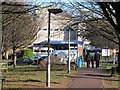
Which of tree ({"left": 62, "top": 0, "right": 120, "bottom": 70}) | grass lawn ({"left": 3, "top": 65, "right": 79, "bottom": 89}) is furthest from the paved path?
tree ({"left": 62, "top": 0, "right": 120, "bottom": 70})

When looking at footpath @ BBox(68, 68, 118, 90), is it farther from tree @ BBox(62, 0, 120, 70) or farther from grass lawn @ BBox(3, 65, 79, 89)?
tree @ BBox(62, 0, 120, 70)

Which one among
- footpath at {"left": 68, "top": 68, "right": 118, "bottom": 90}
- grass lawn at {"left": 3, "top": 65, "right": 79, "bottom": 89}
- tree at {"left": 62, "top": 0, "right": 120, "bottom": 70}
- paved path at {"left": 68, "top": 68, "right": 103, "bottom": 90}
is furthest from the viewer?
paved path at {"left": 68, "top": 68, "right": 103, "bottom": 90}

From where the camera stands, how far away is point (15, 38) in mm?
44406

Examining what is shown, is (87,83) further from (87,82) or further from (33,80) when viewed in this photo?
(33,80)

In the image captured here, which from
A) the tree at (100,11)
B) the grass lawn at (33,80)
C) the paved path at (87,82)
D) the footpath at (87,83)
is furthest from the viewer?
the paved path at (87,82)

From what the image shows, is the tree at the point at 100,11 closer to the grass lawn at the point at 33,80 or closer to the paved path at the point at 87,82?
the paved path at the point at 87,82

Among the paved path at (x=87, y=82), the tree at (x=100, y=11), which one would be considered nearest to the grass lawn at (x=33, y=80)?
the paved path at (x=87, y=82)

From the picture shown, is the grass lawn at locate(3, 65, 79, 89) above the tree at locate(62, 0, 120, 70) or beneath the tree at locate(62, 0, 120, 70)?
beneath

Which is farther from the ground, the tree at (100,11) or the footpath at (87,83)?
the tree at (100,11)

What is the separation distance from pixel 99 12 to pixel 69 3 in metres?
2.17

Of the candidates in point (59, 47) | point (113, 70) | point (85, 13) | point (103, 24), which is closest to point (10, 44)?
point (103, 24)

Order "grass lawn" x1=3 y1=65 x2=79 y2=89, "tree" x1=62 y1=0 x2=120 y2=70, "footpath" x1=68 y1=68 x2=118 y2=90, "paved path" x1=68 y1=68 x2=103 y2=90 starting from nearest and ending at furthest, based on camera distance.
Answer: "tree" x1=62 y1=0 x2=120 y2=70 → "grass lawn" x1=3 y1=65 x2=79 y2=89 → "footpath" x1=68 y1=68 x2=118 y2=90 → "paved path" x1=68 y1=68 x2=103 y2=90

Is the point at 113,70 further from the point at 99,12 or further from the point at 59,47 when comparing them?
the point at 59,47

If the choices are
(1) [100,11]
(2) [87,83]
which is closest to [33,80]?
(2) [87,83]
